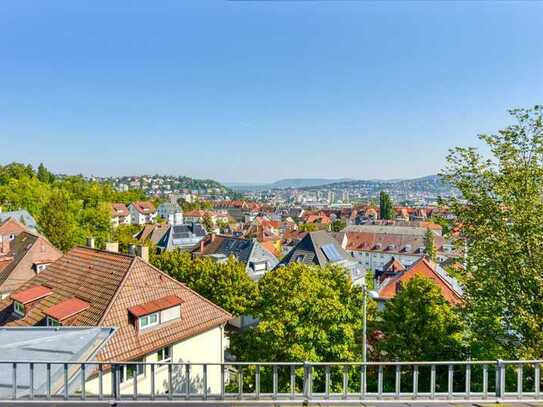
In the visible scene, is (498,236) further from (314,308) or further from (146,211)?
(146,211)

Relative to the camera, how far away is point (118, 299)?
1420 cm

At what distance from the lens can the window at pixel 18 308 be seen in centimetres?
1585

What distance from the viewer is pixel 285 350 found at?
1326 cm

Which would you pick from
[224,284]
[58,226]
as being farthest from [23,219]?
[224,284]

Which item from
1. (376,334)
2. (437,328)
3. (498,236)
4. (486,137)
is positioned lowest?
(376,334)

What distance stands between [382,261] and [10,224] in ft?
173

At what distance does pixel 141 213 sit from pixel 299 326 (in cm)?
10056

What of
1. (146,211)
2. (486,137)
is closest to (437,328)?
(486,137)

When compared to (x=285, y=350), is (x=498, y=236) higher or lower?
higher

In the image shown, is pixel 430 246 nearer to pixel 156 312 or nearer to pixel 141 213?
Result: pixel 156 312

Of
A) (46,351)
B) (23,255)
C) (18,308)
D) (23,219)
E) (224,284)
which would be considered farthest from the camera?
(23,219)

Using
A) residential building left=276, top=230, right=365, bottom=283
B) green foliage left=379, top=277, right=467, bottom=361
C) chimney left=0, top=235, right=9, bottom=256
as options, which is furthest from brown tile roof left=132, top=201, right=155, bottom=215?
green foliage left=379, top=277, right=467, bottom=361

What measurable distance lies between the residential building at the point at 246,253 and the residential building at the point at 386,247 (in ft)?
80.4

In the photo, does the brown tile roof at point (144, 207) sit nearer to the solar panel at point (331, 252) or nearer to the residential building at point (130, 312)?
the solar panel at point (331, 252)
